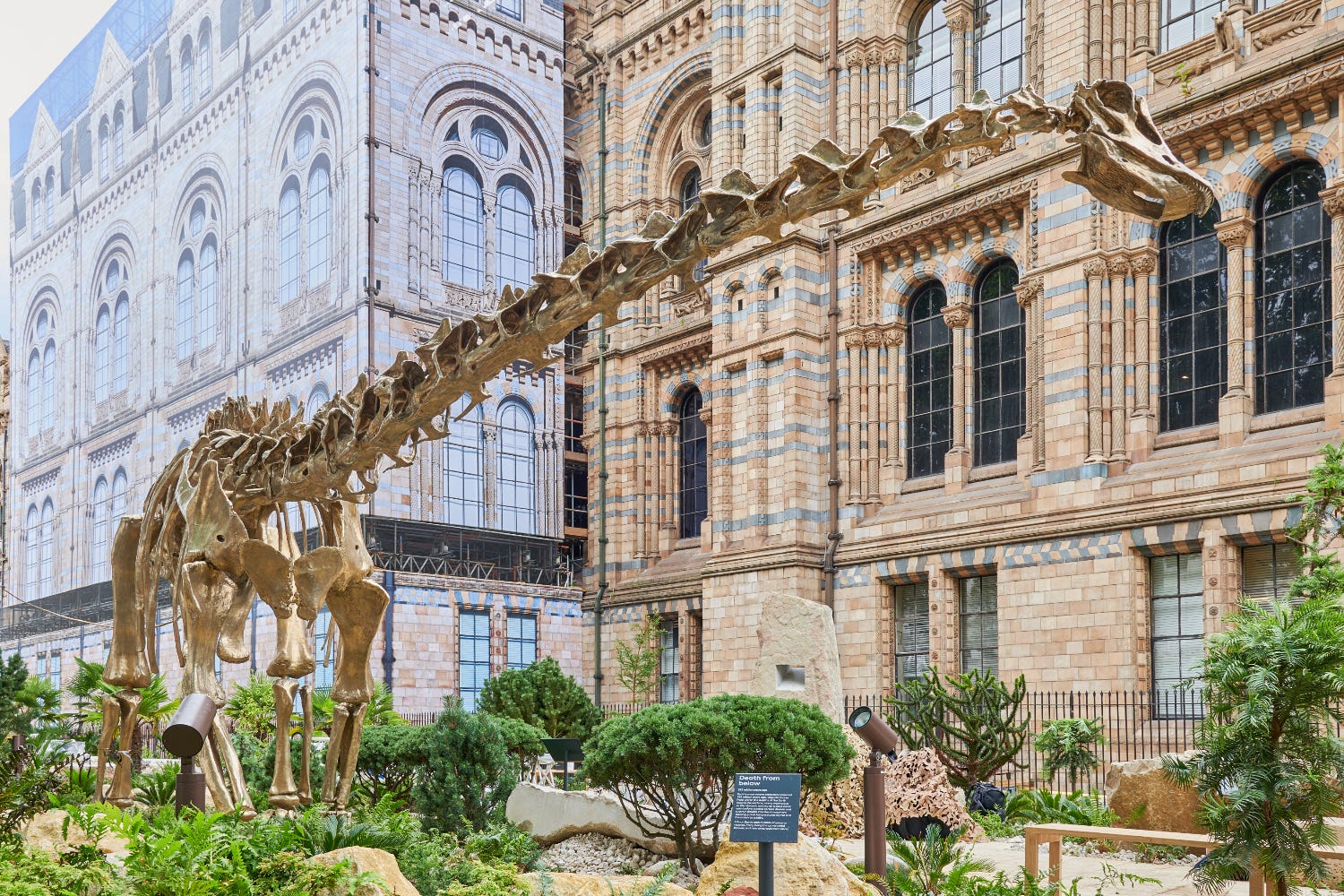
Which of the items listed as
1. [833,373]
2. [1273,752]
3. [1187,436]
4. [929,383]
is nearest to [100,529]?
[833,373]

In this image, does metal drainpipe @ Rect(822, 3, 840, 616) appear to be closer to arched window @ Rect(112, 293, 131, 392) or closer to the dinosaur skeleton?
the dinosaur skeleton

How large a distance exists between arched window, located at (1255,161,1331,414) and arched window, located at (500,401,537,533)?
14828mm

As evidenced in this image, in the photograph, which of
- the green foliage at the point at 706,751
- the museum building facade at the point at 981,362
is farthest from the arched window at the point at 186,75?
the green foliage at the point at 706,751

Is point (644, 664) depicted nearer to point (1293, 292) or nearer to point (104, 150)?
point (1293, 292)

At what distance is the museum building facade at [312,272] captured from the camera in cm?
2669

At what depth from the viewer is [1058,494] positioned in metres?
20.8

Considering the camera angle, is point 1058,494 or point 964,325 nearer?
point 1058,494

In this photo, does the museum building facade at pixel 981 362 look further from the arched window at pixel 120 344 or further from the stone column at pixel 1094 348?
the arched window at pixel 120 344

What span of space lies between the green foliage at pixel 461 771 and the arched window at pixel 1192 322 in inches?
507

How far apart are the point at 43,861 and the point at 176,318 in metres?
25.4

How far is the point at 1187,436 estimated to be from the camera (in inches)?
782

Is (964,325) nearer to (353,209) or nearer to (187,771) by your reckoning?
(353,209)

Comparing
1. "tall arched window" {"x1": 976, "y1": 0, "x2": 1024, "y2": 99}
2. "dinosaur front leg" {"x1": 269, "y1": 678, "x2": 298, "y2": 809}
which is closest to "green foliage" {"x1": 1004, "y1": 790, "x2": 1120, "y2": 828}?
"dinosaur front leg" {"x1": 269, "y1": 678, "x2": 298, "y2": 809}

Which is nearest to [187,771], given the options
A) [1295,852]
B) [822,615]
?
[1295,852]
